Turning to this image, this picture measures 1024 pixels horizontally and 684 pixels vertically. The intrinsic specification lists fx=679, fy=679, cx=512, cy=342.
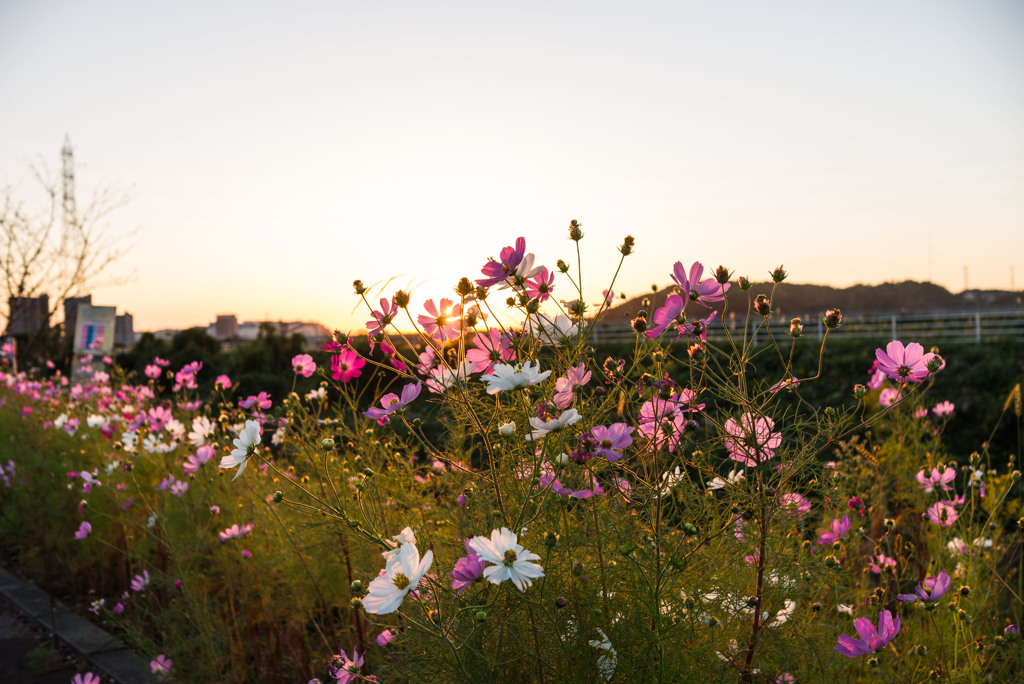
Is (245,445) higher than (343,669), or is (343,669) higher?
(245,445)

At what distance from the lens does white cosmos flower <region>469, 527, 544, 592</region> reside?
0.90 m

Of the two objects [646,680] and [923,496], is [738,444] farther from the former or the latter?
[923,496]

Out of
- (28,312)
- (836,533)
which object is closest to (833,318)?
(836,533)

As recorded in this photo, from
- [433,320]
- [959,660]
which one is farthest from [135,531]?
[959,660]

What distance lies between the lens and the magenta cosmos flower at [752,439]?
3.98 ft

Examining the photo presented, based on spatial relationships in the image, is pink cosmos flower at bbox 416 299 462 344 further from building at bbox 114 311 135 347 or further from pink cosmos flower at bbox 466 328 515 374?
building at bbox 114 311 135 347

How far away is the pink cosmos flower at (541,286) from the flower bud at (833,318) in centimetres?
50

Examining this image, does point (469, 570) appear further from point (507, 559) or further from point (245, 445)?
point (245, 445)

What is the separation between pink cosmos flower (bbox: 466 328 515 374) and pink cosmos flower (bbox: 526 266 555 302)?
0.10 m

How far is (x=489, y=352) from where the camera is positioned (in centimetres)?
131

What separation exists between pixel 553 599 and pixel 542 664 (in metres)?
0.11

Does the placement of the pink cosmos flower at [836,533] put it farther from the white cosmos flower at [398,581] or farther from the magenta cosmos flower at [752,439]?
the white cosmos flower at [398,581]

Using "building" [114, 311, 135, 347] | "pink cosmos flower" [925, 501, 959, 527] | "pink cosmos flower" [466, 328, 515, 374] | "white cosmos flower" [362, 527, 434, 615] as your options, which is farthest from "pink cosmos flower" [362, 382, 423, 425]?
"building" [114, 311, 135, 347]

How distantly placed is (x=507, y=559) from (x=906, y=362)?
808 mm
